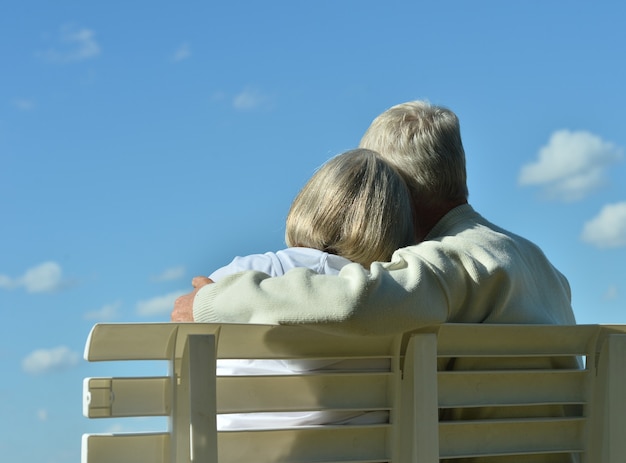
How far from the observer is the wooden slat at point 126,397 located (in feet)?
8.57

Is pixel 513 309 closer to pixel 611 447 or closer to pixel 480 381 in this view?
pixel 480 381

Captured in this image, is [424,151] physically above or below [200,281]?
above

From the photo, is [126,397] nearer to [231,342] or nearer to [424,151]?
[231,342]

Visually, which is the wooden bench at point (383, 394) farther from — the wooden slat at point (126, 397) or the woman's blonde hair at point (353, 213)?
the woman's blonde hair at point (353, 213)

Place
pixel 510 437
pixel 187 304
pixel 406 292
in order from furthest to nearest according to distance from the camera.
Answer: pixel 187 304 < pixel 510 437 < pixel 406 292

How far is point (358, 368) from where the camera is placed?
293 cm

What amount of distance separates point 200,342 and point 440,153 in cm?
133

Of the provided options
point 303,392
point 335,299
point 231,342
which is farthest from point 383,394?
point 231,342

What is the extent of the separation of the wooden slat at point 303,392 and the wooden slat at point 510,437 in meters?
0.21

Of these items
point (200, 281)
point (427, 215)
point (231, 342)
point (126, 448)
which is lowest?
point (126, 448)

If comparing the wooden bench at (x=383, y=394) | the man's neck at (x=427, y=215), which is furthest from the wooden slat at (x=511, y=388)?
the man's neck at (x=427, y=215)

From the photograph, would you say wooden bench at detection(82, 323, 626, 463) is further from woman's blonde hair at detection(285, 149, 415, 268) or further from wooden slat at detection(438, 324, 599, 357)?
woman's blonde hair at detection(285, 149, 415, 268)

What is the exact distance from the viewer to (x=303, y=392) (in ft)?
9.28

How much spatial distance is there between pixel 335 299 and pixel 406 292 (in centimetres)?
20
